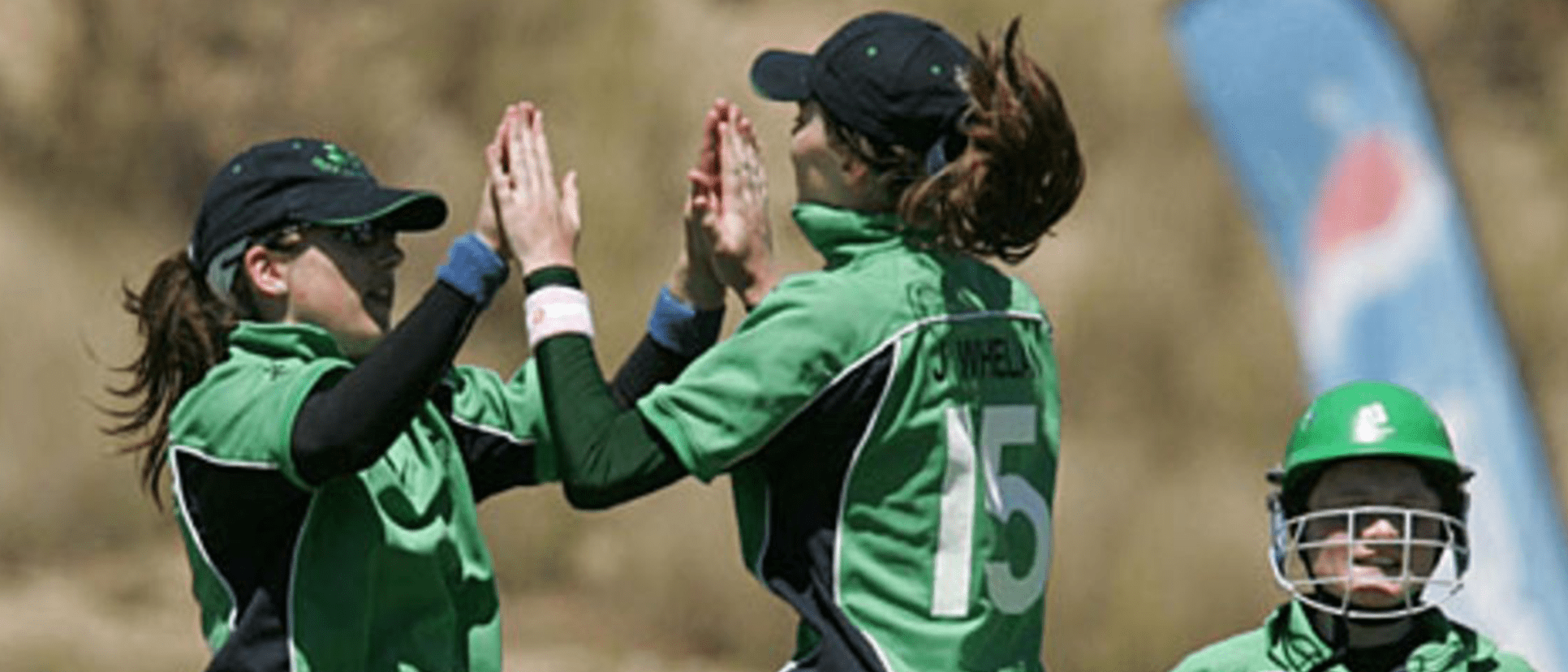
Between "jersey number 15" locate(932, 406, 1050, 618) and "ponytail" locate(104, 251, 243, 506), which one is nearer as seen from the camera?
"jersey number 15" locate(932, 406, 1050, 618)

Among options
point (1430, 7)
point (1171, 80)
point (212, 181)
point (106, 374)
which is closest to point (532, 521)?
point (106, 374)

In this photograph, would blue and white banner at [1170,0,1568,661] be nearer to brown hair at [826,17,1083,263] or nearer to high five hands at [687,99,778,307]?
high five hands at [687,99,778,307]

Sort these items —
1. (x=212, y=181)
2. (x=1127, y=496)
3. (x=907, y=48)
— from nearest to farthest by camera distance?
(x=907, y=48)
(x=212, y=181)
(x=1127, y=496)

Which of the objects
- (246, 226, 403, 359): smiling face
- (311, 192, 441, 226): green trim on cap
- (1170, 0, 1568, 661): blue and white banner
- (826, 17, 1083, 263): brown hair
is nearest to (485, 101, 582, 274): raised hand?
(311, 192, 441, 226): green trim on cap

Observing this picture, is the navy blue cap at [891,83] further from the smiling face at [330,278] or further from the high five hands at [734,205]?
the smiling face at [330,278]

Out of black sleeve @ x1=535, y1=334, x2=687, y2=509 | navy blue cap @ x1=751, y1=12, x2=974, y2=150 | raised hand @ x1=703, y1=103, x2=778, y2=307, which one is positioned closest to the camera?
black sleeve @ x1=535, y1=334, x2=687, y2=509

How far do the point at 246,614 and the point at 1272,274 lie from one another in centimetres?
330

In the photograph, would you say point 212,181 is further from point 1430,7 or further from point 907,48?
point 1430,7

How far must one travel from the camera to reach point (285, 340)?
4.41m

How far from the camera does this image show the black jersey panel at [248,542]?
4.34m

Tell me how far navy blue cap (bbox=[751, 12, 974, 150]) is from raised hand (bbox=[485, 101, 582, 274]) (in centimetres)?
30

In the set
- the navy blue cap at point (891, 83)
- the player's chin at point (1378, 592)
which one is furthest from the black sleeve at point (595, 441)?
the player's chin at point (1378, 592)

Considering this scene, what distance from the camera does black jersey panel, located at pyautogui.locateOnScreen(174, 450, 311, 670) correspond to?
4.34m

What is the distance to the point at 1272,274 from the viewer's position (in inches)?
285
